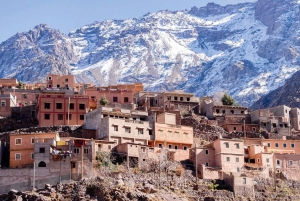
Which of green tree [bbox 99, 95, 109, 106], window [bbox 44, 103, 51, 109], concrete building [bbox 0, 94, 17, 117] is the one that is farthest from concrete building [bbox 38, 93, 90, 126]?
concrete building [bbox 0, 94, 17, 117]

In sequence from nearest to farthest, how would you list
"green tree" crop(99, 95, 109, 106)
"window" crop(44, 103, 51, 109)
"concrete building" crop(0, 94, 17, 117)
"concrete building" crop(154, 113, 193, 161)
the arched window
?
the arched window
"concrete building" crop(154, 113, 193, 161)
"window" crop(44, 103, 51, 109)
"concrete building" crop(0, 94, 17, 117)
"green tree" crop(99, 95, 109, 106)

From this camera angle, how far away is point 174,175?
337 feet

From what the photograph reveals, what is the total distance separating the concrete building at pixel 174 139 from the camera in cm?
11000

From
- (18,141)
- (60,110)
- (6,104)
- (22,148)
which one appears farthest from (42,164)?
(6,104)

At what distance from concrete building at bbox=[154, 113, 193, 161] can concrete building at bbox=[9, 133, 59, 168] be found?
17.1m

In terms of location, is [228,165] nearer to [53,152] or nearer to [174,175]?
[174,175]

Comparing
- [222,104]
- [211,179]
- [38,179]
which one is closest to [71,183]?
[38,179]

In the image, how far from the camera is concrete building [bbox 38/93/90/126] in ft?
386

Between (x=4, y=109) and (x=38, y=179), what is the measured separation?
29.4 m

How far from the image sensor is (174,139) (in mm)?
111875

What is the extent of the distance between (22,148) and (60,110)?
17849 mm

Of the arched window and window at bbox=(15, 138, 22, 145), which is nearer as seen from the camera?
the arched window

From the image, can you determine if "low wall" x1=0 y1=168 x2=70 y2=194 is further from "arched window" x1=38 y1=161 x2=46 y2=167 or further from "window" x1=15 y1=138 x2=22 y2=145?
"window" x1=15 y1=138 x2=22 y2=145

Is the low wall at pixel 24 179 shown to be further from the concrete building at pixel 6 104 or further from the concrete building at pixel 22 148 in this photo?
the concrete building at pixel 6 104
